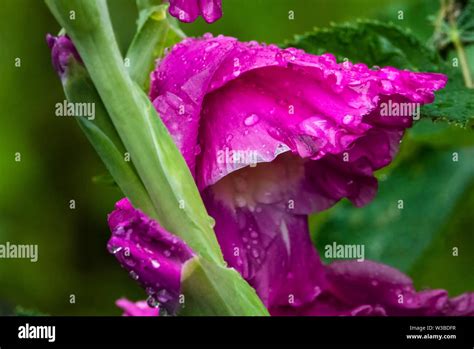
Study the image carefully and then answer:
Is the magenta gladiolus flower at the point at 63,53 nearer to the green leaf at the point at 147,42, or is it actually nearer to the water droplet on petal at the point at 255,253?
the green leaf at the point at 147,42

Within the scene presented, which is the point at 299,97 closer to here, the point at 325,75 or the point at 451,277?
the point at 325,75

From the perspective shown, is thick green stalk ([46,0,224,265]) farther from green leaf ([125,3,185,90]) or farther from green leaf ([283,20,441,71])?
green leaf ([283,20,441,71])

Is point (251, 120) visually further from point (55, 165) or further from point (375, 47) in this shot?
point (55, 165)

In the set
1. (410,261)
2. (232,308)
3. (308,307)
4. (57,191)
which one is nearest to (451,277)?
(410,261)

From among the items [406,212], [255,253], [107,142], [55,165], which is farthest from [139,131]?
[55,165]

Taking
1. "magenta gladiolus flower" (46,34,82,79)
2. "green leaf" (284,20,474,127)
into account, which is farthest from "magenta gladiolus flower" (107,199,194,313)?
Result: "green leaf" (284,20,474,127)

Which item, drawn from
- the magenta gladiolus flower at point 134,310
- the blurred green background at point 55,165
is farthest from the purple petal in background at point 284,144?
Answer: the blurred green background at point 55,165
